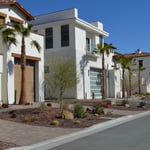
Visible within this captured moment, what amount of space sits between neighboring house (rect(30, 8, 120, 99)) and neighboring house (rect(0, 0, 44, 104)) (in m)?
4.68

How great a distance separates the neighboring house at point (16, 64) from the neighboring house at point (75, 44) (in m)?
4.68

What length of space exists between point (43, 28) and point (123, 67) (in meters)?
13.9

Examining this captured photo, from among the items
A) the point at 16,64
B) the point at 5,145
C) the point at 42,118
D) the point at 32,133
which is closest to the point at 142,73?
the point at 16,64

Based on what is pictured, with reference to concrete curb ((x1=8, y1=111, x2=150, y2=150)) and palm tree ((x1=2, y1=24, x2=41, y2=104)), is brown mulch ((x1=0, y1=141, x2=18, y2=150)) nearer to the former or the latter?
concrete curb ((x1=8, y1=111, x2=150, y2=150))

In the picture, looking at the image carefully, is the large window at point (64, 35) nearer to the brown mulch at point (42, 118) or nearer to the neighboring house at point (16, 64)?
the neighboring house at point (16, 64)

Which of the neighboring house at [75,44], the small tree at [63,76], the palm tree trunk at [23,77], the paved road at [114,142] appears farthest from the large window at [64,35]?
the paved road at [114,142]

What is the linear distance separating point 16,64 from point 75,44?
11167mm

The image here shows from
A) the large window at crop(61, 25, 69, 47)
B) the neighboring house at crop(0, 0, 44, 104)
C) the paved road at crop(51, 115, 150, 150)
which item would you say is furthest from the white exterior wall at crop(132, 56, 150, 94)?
the paved road at crop(51, 115, 150, 150)

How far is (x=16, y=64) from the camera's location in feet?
90.4

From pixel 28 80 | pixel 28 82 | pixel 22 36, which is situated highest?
pixel 22 36

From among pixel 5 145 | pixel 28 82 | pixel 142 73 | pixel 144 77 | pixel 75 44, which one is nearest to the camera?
pixel 5 145

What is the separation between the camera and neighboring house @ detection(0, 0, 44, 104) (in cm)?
2581

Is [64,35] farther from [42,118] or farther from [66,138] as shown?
[66,138]

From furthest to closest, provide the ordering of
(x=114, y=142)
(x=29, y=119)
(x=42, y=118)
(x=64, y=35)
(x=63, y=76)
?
(x=64, y=35)
(x=63, y=76)
(x=42, y=118)
(x=29, y=119)
(x=114, y=142)
